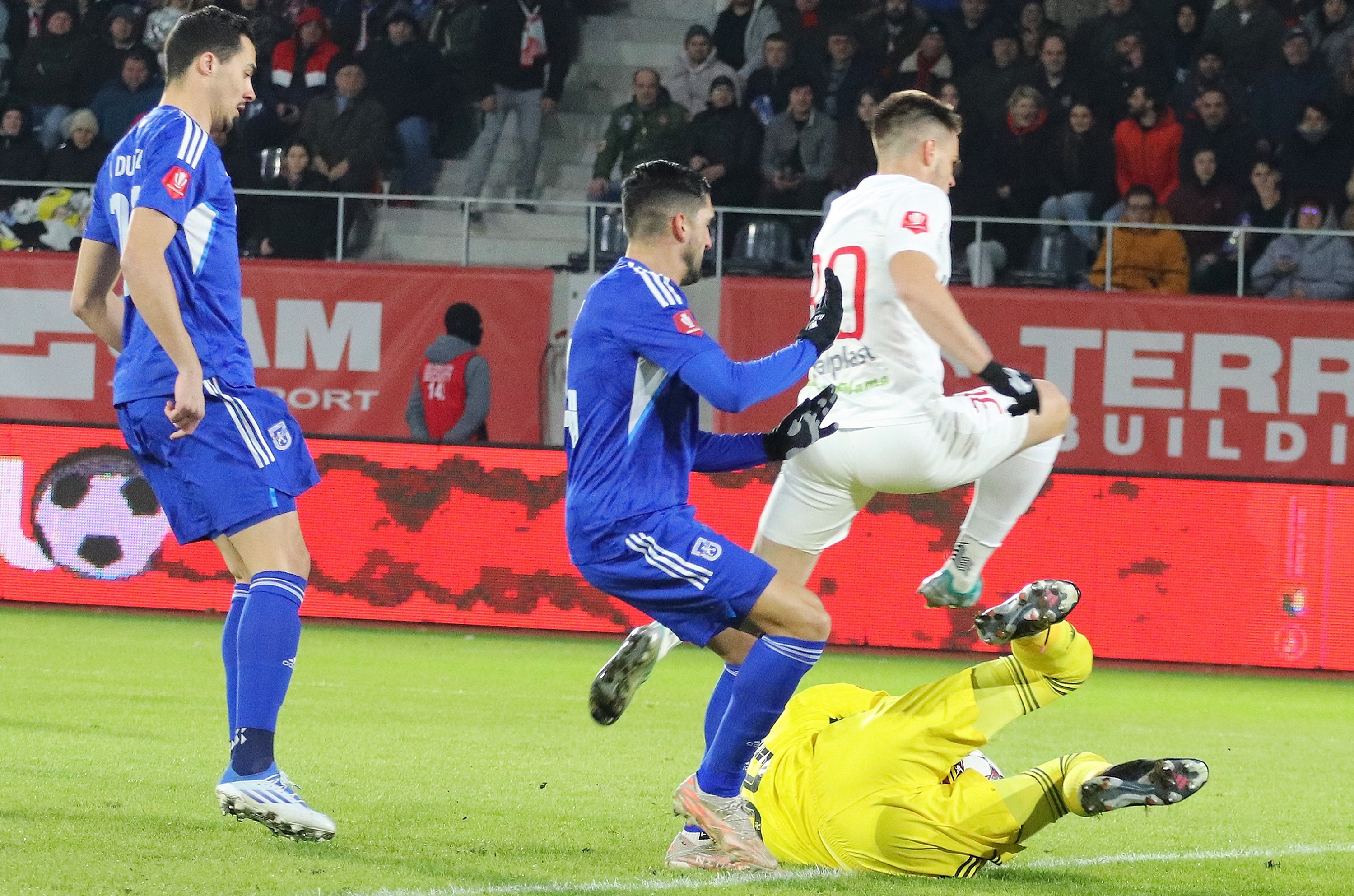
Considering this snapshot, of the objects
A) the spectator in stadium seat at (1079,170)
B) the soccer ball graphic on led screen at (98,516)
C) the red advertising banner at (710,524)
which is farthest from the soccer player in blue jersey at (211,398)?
the spectator in stadium seat at (1079,170)

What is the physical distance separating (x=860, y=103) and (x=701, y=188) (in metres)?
9.73

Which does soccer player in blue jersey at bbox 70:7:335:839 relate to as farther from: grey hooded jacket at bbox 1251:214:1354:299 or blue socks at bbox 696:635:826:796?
grey hooded jacket at bbox 1251:214:1354:299

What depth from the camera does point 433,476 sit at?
11109 mm

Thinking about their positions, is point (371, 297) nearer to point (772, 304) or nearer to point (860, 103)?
point (772, 304)

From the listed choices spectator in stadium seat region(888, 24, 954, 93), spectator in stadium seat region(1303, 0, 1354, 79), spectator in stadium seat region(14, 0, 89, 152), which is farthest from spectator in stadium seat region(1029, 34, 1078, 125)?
spectator in stadium seat region(14, 0, 89, 152)

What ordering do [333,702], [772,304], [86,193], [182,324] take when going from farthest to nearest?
[86,193]
[772,304]
[333,702]
[182,324]

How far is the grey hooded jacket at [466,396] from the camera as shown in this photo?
13.3 m

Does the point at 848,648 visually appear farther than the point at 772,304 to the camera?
No

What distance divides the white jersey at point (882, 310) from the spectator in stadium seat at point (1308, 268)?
8.84 meters

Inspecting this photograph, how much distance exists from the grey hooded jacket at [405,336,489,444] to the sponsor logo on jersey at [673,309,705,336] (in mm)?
8519

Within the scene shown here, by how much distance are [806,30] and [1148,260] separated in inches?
139

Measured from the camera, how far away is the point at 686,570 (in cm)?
471

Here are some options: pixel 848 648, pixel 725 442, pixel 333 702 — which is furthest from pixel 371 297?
pixel 725 442

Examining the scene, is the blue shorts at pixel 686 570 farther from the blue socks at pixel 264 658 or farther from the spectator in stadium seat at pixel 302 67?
the spectator in stadium seat at pixel 302 67
